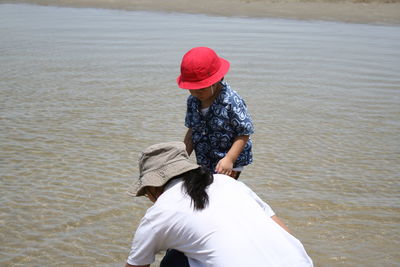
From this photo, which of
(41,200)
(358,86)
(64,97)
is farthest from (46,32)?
(41,200)

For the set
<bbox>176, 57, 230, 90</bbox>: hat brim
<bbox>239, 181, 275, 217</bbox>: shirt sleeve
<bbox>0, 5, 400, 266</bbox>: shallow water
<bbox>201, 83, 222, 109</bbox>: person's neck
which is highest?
<bbox>176, 57, 230, 90</bbox>: hat brim

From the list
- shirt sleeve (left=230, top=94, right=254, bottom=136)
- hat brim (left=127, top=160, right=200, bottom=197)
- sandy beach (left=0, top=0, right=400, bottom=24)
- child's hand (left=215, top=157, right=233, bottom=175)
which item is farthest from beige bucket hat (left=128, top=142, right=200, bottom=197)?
sandy beach (left=0, top=0, right=400, bottom=24)

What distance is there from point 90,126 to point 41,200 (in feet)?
5.88

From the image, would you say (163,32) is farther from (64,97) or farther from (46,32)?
(64,97)

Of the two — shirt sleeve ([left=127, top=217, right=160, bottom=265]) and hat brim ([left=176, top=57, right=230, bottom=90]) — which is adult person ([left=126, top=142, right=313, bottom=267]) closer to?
shirt sleeve ([left=127, top=217, right=160, bottom=265])

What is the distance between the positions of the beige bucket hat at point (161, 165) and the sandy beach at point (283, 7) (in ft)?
48.3

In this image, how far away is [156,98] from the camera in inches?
277

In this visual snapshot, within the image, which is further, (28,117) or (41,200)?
(28,117)

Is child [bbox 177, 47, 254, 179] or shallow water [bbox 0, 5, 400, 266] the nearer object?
child [bbox 177, 47, 254, 179]

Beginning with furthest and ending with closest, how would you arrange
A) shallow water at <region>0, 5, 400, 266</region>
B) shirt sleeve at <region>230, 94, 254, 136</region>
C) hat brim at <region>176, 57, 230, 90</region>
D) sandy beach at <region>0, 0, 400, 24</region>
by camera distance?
sandy beach at <region>0, 0, 400, 24</region> < shallow water at <region>0, 5, 400, 266</region> < shirt sleeve at <region>230, 94, 254, 136</region> < hat brim at <region>176, 57, 230, 90</region>

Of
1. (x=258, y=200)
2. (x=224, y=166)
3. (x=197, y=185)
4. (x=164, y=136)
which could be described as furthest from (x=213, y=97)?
(x=164, y=136)

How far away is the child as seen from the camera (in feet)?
9.41

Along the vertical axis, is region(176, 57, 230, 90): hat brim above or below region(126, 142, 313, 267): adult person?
above

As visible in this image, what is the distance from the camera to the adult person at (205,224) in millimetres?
2037
